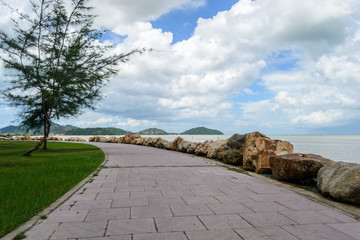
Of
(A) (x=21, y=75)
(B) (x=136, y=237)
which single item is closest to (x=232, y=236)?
(B) (x=136, y=237)

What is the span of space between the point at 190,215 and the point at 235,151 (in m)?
6.41

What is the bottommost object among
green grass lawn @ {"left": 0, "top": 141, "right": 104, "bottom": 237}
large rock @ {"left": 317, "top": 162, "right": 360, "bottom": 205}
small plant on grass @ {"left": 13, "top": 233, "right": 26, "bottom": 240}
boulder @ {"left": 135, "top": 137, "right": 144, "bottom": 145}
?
small plant on grass @ {"left": 13, "top": 233, "right": 26, "bottom": 240}

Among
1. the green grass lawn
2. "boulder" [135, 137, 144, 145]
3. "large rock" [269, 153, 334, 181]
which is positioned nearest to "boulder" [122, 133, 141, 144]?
"boulder" [135, 137, 144, 145]

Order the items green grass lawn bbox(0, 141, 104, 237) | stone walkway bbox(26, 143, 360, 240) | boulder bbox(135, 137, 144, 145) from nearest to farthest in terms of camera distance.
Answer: stone walkway bbox(26, 143, 360, 240) < green grass lawn bbox(0, 141, 104, 237) < boulder bbox(135, 137, 144, 145)

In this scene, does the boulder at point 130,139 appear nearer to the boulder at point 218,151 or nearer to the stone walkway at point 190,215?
the boulder at point 218,151

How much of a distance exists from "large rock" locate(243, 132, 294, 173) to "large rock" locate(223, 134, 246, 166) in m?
1.14

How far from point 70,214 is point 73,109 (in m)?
14.8

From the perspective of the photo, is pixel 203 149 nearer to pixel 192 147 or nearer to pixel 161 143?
pixel 192 147

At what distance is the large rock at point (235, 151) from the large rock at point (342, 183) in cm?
450

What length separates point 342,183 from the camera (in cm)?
437

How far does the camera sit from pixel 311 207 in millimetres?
4094

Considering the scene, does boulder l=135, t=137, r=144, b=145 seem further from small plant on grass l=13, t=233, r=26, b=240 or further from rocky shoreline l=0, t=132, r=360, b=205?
small plant on grass l=13, t=233, r=26, b=240

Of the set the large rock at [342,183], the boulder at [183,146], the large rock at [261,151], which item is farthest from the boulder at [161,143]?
the large rock at [342,183]

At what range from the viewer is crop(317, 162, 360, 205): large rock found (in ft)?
13.7
